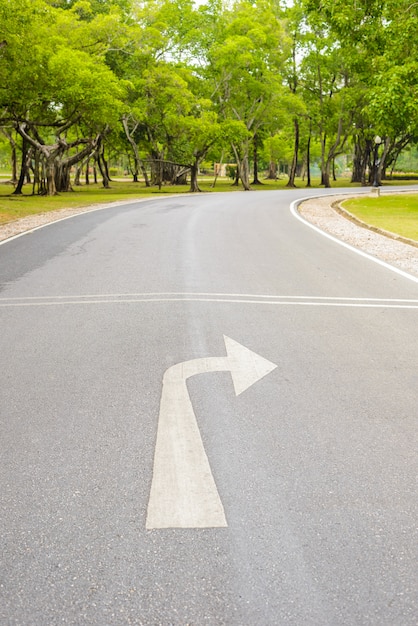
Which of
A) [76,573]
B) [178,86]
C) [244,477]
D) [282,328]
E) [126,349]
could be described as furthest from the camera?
[178,86]

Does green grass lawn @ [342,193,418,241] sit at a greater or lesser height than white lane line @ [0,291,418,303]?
greater

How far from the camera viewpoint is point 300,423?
12.4 feet

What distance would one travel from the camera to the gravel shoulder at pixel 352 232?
→ 36.7 ft

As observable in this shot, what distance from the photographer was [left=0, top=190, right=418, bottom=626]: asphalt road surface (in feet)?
7.48

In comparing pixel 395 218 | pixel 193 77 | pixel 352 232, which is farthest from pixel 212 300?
pixel 193 77

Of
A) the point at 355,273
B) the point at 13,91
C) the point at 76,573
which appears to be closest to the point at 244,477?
the point at 76,573

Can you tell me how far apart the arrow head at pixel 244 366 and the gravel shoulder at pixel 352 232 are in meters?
5.29

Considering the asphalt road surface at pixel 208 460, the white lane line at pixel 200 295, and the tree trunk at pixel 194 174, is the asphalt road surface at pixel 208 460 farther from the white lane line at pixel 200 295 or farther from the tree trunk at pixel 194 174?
the tree trunk at pixel 194 174

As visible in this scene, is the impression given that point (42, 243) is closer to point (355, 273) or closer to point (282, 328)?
point (355, 273)

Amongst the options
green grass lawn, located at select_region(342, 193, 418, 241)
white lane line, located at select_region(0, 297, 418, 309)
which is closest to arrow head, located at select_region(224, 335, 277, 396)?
white lane line, located at select_region(0, 297, 418, 309)

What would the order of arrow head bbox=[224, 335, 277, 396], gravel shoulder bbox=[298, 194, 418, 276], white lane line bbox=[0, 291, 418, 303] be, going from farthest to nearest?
gravel shoulder bbox=[298, 194, 418, 276] → white lane line bbox=[0, 291, 418, 303] → arrow head bbox=[224, 335, 277, 396]

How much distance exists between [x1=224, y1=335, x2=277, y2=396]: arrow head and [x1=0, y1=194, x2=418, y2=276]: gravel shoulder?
5.29 m

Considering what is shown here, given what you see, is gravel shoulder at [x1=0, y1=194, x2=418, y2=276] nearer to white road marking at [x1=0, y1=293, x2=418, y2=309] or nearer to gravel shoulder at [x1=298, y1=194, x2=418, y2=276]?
gravel shoulder at [x1=298, y1=194, x2=418, y2=276]

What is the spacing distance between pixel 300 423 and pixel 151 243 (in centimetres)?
932
